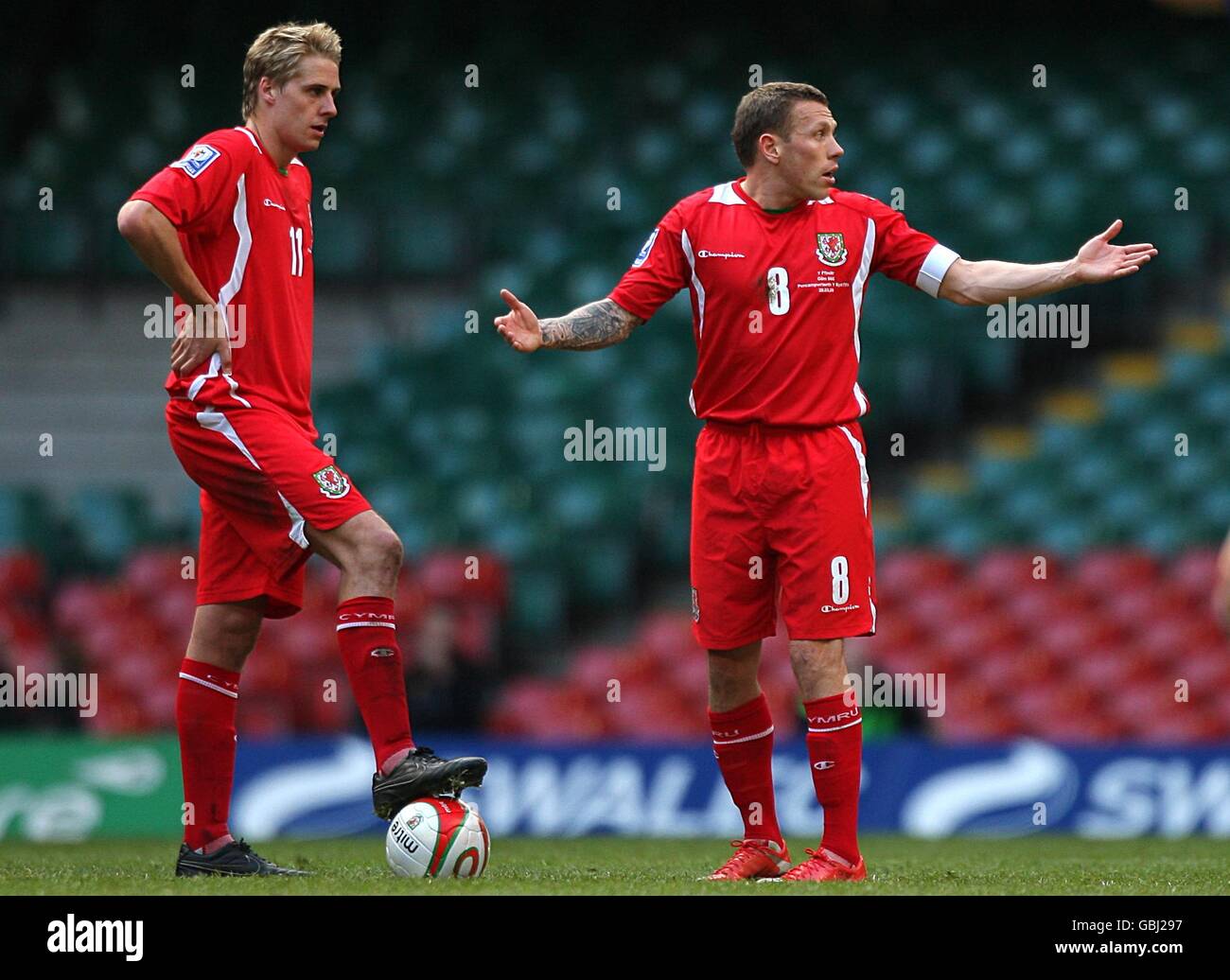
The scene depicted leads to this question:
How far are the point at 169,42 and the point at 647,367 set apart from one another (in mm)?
4737

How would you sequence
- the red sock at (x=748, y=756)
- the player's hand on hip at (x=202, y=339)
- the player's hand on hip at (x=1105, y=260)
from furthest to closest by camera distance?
1. the red sock at (x=748, y=756)
2. the player's hand on hip at (x=1105, y=260)
3. the player's hand on hip at (x=202, y=339)

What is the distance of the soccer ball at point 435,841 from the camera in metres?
4.40

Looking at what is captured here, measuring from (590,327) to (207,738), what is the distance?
4.89 ft

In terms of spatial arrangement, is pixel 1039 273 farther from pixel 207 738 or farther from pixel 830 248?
pixel 207 738

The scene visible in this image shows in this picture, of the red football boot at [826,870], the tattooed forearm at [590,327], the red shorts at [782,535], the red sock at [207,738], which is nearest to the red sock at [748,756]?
the red shorts at [782,535]

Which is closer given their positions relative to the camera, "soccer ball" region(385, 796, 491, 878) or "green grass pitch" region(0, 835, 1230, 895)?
"green grass pitch" region(0, 835, 1230, 895)

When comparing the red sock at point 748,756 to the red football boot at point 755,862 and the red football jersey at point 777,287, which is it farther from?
the red football jersey at point 777,287

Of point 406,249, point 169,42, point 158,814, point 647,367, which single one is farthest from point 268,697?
point 169,42

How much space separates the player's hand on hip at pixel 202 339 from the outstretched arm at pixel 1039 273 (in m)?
1.89

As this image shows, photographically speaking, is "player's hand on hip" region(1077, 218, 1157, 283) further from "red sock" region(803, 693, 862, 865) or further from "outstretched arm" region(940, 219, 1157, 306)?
"red sock" region(803, 693, 862, 865)

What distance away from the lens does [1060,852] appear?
6742 mm

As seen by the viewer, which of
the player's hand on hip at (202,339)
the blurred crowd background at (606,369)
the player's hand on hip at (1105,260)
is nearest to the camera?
the player's hand on hip at (202,339)

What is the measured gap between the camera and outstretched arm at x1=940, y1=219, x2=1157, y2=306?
4.78 meters

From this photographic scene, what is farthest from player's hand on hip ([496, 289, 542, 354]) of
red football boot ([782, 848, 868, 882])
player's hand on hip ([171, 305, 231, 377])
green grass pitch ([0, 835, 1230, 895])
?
red football boot ([782, 848, 868, 882])
